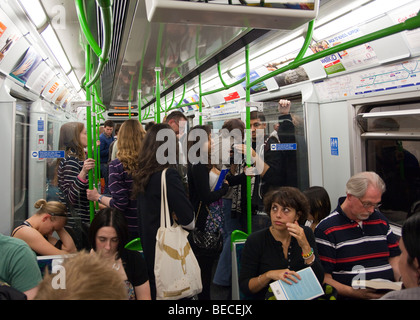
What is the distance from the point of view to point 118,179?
2.47 metres

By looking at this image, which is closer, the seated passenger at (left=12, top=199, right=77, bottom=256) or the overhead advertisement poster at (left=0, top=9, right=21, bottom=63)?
the seated passenger at (left=12, top=199, right=77, bottom=256)

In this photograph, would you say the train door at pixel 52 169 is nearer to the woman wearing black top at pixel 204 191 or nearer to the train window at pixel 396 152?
the woman wearing black top at pixel 204 191

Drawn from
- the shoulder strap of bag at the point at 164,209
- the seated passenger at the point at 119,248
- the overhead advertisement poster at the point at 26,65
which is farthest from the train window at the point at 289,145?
the overhead advertisement poster at the point at 26,65

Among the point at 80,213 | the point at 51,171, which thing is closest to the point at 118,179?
the point at 80,213

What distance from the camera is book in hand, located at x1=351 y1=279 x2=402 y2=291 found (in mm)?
1978

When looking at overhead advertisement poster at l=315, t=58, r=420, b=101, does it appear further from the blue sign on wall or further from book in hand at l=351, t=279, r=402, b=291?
book in hand at l=351, t=279, r=402, b=291

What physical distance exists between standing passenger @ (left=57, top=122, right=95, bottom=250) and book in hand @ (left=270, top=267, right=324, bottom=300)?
74.5 inches

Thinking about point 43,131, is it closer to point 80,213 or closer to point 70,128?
point 70,128

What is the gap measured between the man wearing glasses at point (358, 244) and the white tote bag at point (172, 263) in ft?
3.09

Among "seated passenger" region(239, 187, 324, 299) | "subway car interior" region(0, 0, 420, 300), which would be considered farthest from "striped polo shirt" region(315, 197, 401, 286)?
"subway car interior" region(0, 0, 420, 300)

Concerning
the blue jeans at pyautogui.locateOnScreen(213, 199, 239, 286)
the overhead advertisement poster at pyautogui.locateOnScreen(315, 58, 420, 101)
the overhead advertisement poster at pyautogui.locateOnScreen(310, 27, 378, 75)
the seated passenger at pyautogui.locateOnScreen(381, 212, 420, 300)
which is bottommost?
the blue jeans at pyautogui.locateOnScreen(213, 199, 239, 286)

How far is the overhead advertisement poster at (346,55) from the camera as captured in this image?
325 centimetres
